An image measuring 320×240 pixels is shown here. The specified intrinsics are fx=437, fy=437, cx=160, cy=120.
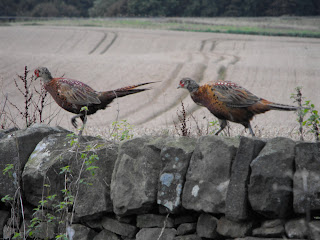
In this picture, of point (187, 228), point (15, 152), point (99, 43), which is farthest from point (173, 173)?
point (99, 43)

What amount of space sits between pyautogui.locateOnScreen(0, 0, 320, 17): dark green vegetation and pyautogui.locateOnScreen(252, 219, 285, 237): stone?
18.5 ft

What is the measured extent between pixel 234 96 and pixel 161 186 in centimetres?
110

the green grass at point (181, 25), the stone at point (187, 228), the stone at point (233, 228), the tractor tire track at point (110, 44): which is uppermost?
the stone at point (233, 228)

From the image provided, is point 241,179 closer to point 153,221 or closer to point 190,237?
point 190,237

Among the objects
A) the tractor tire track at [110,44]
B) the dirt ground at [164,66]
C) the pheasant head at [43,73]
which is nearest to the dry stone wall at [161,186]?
the pheasant head at [43,73]

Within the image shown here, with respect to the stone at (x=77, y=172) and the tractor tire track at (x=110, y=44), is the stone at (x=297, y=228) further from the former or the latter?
the tractor tire track at (x=110, y=44)

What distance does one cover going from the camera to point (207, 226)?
376 cm

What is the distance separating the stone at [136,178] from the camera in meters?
3.99

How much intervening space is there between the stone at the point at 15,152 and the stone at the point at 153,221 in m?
1.36

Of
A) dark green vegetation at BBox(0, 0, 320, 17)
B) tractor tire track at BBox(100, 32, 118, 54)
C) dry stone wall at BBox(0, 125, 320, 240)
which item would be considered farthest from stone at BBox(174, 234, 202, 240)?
tractor tire track at BBox(100, 32, 118, 54)

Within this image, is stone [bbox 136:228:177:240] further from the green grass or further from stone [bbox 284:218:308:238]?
the green grass

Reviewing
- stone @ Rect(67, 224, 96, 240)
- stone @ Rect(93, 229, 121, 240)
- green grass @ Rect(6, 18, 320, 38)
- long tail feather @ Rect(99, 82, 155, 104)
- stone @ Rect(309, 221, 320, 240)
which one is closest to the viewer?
stone @ Rect(309, 221, 320, 240)

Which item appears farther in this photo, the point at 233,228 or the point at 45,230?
the point at 45,230

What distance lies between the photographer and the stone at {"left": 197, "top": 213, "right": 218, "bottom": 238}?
3730 mm
